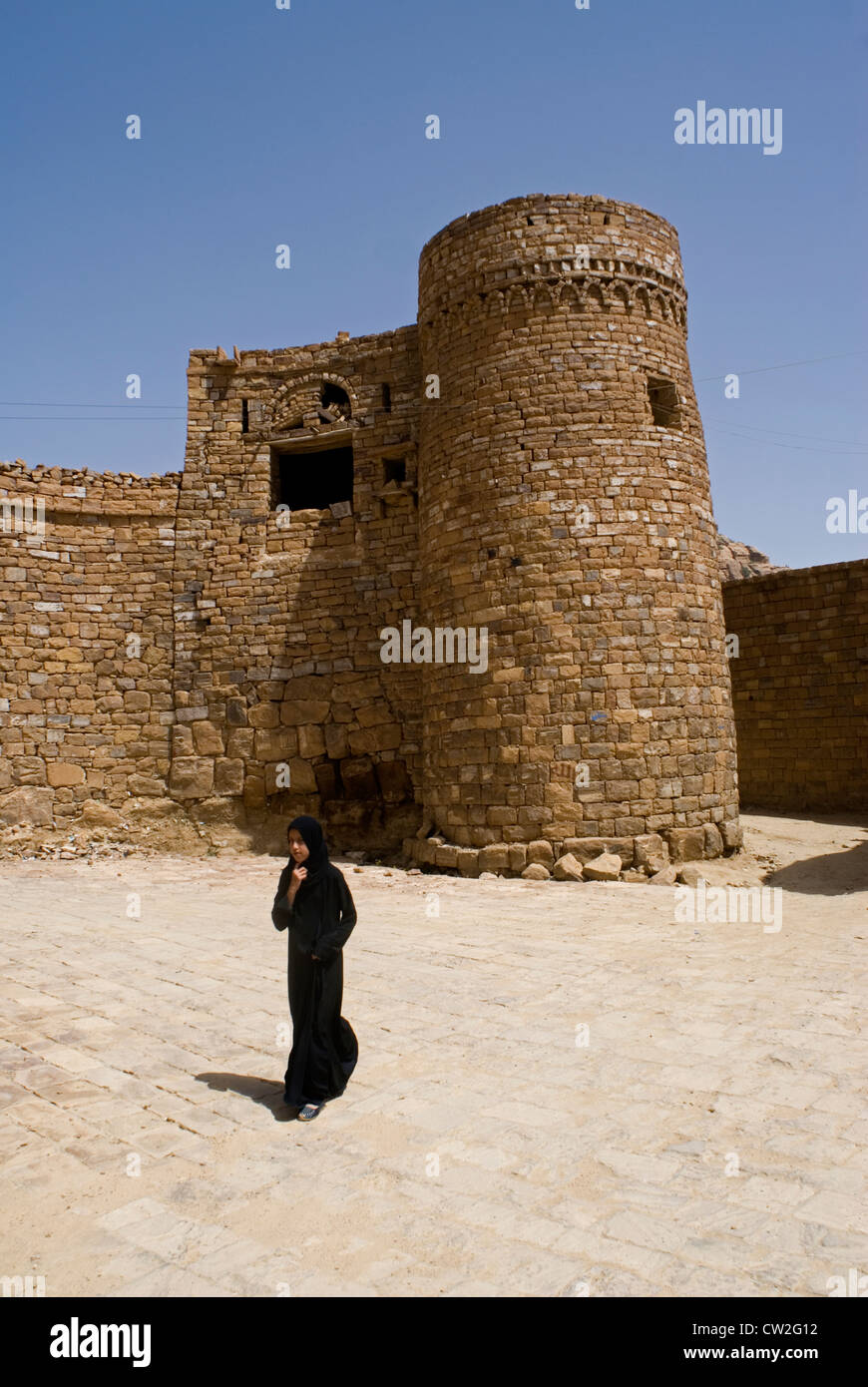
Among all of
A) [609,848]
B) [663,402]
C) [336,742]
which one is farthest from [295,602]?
[609,848]

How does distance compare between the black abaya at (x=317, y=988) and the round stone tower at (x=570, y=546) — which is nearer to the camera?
the black abaya at (x=317, y=988)

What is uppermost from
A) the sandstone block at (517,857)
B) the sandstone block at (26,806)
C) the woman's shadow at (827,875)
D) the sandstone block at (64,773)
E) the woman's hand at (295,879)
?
the woman's hand at (295,879)

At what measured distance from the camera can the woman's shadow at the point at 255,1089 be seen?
3.91 m

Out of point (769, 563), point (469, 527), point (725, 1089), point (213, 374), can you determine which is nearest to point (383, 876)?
point (469, 527)

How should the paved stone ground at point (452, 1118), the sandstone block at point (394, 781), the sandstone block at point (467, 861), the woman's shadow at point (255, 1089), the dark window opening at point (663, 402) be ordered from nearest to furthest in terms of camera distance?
the paved stone ground at point (452, 1118)
the woman's shadow at point (255, 1089)
the sandstone block at point (467, 861)
the dark window opening at point (663, 402)
the sandstone block at point (394, 781)

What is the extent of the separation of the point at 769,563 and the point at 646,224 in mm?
28950

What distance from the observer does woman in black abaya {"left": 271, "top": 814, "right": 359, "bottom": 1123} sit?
13.1ft

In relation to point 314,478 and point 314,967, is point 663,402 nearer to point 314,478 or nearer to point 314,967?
point 314,478

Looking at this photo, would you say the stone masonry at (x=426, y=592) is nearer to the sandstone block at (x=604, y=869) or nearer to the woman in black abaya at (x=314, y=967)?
the sandstone block at (x=604, y=869)

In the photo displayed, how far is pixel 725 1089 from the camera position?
397cm

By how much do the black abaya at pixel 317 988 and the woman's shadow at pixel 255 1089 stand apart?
0.24 feet

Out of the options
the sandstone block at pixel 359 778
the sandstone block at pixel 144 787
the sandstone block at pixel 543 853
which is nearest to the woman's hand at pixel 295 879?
the sandstone block at pixel 543 853

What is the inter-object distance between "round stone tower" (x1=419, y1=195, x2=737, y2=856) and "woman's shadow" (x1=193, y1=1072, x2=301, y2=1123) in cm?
564

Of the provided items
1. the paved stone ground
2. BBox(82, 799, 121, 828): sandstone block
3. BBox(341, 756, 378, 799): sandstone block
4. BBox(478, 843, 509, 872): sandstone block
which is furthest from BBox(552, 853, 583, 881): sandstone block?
BBox(82, 799, 121, 828): sandstone block
